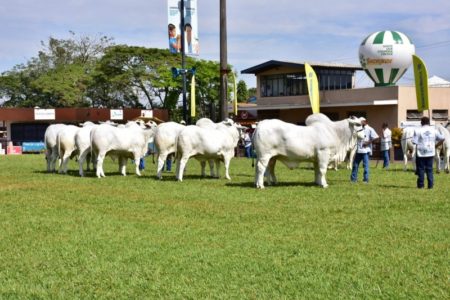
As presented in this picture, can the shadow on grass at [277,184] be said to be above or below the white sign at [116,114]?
below

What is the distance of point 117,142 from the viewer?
1808 centimetres

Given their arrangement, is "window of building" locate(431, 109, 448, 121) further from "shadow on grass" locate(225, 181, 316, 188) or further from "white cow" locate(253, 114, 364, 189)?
"white cow" locate(253, 114, 364, 189)

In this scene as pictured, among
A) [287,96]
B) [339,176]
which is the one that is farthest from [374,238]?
[287,96]

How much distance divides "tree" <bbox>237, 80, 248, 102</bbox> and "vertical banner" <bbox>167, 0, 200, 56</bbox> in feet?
135

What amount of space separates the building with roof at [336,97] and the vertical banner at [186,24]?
44.5 feet

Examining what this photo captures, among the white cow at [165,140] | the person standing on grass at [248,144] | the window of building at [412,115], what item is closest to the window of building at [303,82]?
the window of building at [412,115]

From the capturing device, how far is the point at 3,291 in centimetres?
589

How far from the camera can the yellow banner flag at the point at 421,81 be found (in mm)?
23828

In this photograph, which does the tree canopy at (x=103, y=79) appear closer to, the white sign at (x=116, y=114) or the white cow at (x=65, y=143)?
the white sign at (x=116, y=114)

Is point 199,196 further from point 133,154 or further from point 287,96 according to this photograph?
point 287,96

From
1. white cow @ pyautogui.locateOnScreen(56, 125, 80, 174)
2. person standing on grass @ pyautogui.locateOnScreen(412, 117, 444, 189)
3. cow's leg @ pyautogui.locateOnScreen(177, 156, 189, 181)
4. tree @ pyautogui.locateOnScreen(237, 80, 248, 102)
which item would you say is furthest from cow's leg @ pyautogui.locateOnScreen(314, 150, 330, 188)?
tree @ pyautogui.locateOnScreen(237, 80, 248, 102)

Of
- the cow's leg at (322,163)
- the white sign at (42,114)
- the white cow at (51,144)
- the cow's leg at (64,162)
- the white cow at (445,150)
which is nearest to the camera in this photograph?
the cow's leg at (322,163)

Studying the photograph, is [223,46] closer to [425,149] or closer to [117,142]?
[117,142]

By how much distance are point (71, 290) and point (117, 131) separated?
12431mm
